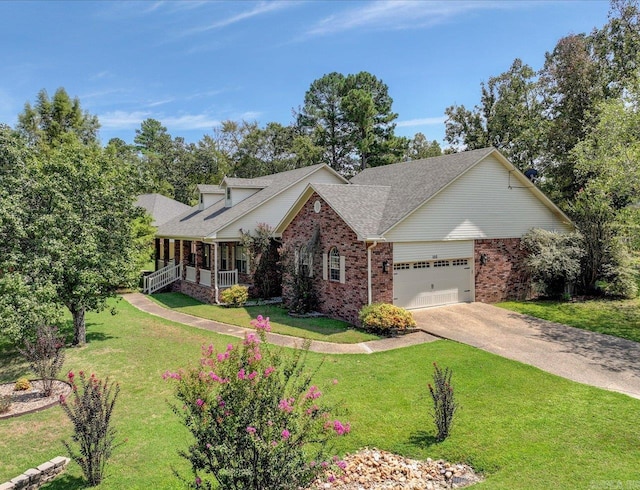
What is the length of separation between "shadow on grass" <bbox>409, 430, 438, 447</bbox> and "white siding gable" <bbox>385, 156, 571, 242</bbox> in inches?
349

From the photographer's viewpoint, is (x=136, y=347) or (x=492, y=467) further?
(x=136, y=347)

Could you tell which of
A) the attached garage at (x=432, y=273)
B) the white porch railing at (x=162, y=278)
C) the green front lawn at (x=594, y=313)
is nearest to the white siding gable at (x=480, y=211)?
the attached garage at (x=432, y=273)

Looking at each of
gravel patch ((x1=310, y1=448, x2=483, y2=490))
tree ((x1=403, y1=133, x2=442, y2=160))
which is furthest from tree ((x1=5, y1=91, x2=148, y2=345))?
tree ((x1=403, y1=133, x2=442, y2=160))

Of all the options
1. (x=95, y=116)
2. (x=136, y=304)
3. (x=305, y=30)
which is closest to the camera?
(x=305, y=30)

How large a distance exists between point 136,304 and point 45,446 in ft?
49.7

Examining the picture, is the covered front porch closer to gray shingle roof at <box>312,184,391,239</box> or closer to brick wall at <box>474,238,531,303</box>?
gray shingle roof at <box>312,184,391,239</box>

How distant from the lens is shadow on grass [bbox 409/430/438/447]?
707 centimetres

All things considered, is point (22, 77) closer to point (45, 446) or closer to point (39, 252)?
point (39, 252)

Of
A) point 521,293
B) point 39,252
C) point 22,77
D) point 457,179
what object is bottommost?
point 521,293

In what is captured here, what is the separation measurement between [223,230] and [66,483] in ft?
51.7

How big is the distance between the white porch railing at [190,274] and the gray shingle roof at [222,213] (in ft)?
6.84

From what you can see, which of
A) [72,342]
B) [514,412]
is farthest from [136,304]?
[514,412]

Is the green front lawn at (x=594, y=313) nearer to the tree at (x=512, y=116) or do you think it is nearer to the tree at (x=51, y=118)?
the tree at (x=512, y=116)

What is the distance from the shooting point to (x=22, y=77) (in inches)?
854
